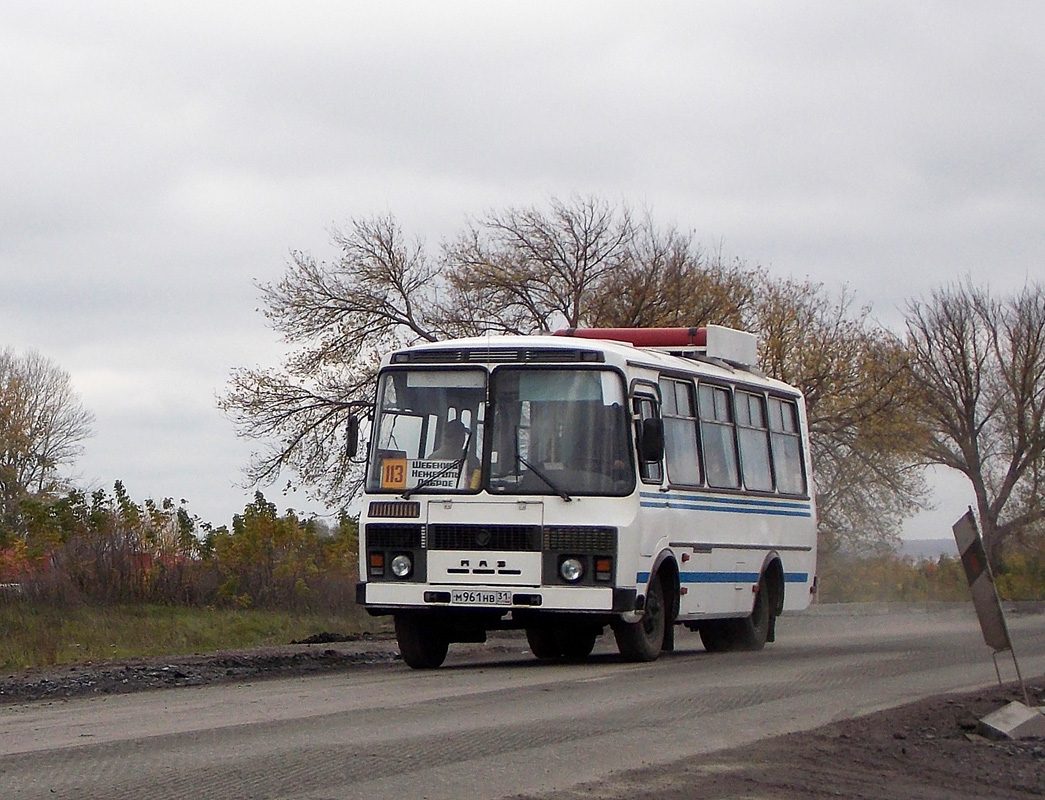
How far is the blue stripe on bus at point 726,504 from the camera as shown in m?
15.7

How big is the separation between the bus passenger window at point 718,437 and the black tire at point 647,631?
64.9 inches

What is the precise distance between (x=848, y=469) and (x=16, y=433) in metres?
41.6

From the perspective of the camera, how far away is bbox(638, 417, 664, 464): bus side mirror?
15.2 metres

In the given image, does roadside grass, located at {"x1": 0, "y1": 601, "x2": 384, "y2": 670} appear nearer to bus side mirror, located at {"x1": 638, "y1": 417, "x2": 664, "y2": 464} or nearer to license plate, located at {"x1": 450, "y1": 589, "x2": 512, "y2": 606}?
license plate, located at {"x1": 450, "y1": 589, "x2": 512, "y2": 606}

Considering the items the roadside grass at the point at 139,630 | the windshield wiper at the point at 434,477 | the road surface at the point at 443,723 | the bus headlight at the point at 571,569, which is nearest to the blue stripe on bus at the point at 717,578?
the bus headlight at the point at 571,569

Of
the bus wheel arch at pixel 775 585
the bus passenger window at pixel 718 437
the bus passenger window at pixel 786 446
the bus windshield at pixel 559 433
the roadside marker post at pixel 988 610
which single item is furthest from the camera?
the bus passenger window at pixel 786 446

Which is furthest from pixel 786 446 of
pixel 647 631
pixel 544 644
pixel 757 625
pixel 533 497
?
pixel 533 497

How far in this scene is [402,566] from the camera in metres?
15.3

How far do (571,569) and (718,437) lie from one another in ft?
11.6

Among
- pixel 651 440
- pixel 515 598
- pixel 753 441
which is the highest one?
pixel 753 441

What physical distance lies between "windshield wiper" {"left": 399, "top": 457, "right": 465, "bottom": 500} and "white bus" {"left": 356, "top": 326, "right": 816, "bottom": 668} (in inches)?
0.5

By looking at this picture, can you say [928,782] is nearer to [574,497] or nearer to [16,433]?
[574,497]

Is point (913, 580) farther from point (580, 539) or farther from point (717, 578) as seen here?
point (580, 539)

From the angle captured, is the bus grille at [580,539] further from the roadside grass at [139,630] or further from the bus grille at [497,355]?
the roadside grass at [139,630]
